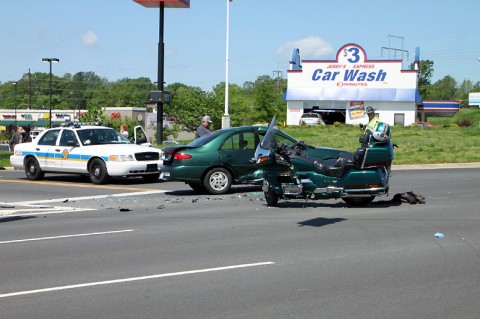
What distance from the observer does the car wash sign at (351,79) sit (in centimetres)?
5628

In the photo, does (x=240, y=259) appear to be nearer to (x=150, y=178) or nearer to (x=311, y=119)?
(x=150, y=178)

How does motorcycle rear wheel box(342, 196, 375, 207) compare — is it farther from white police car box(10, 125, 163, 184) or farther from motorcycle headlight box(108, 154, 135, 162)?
motorcycle headlight box(108, 154, 135, 162)

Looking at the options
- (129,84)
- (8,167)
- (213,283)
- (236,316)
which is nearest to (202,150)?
(213,283)

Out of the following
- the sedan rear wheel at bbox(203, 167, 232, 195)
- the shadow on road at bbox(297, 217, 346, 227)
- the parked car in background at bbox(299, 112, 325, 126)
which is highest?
the parked car in background at bbox(299, 112, 325, 126)

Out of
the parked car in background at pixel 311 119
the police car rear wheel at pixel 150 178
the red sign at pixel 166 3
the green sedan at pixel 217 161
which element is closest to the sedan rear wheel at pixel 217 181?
the green sedan at pixel 217 161

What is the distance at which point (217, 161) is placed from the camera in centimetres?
1522

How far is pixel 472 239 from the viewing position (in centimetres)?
924

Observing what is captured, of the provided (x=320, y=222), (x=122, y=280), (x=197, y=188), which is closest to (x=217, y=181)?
(x=197, y=188)

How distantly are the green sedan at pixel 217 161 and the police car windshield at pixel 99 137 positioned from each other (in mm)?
4445

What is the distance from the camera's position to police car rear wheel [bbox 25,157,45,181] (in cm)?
2020

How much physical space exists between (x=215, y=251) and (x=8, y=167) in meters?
19.5

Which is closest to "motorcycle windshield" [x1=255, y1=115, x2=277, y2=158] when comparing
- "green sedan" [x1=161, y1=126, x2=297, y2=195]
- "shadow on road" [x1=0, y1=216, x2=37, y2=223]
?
"green sedan" [x1=161, y1=126, x2=297, y2=195]

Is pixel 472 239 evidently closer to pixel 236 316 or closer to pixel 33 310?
pixel 236 316

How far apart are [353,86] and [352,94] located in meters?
0.68
